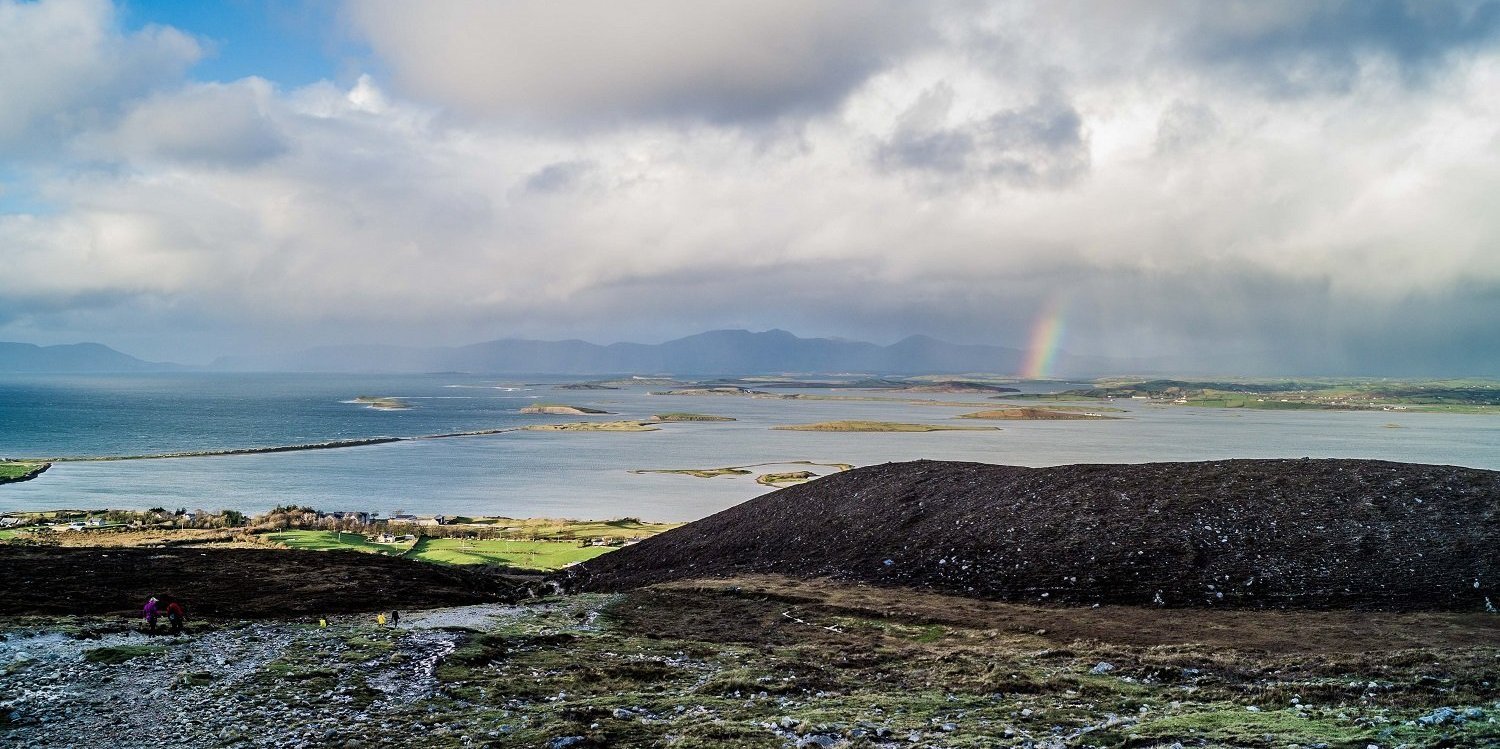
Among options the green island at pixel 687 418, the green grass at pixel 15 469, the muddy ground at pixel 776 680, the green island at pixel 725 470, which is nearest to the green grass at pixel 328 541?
the muddy ground at pixel 776 680

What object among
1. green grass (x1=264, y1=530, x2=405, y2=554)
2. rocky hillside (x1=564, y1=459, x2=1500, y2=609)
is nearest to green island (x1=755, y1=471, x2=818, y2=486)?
green grass (x1=264, y1=530, x2=405, y2=554)

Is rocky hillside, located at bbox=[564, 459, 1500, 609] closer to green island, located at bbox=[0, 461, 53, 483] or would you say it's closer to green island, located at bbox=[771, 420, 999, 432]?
green island, located at bbox=[0, 461, 53, 483]

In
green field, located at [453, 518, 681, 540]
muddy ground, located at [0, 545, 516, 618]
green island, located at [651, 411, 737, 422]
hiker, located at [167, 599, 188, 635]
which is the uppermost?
hiker, located at [167, 599, 188, 635]

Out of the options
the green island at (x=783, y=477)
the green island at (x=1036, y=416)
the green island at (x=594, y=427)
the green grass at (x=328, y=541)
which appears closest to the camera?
the green grass at (x=328, y=541)

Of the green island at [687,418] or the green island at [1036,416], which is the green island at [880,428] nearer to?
the green island at [1036,416]

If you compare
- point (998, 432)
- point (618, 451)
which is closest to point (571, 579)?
point (618, 451)

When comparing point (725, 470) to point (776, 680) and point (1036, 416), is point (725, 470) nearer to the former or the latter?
point (776, 680)

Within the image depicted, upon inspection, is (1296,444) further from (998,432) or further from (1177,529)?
(1177,529)
